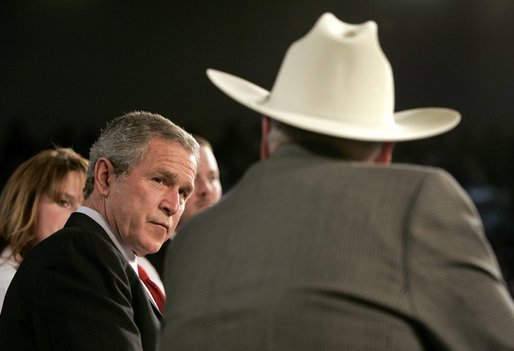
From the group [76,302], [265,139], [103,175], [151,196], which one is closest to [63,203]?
[103,175]

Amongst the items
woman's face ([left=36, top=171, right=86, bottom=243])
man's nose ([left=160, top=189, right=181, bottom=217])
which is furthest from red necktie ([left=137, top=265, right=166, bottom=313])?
woman's face ([left=36, top=171, right=86, bottom=243])

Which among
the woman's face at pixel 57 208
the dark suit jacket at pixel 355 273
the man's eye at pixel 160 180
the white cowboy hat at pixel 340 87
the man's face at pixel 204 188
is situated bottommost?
the man's face at pixel 204 188

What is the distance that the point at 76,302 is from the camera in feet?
7.54

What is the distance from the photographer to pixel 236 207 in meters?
1.74

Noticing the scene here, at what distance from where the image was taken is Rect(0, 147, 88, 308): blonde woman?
3352mm

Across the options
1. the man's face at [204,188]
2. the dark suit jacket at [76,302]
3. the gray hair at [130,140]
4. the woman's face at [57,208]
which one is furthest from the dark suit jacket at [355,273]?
the man's face at [204,188]

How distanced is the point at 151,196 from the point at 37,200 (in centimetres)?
81

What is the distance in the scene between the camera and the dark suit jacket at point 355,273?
151cm

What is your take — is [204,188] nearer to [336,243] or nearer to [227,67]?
[336,243]

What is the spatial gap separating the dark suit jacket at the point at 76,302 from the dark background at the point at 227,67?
5.39m

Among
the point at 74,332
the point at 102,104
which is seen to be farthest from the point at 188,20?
the point at 74,332

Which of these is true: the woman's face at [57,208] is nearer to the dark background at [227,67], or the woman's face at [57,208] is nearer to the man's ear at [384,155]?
the man's ear at [384,155]

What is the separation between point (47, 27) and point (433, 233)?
22.9 feet

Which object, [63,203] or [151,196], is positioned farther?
[63,203]
